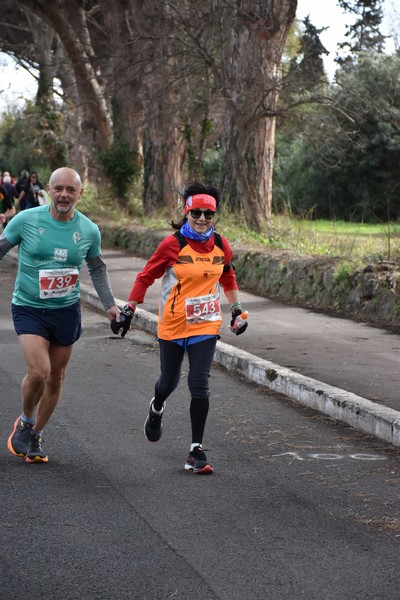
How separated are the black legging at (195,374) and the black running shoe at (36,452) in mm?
836

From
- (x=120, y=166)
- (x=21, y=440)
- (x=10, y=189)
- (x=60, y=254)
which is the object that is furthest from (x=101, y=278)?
(x=10, y=189)

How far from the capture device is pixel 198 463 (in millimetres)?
6430

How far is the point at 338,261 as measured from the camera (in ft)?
48.4

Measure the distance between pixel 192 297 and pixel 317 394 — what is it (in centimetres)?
219

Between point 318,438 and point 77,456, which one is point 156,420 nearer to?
point 77,456

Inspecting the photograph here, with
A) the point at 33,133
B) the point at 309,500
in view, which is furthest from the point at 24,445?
the point at 33,133

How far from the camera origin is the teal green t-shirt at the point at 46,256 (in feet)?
21.5

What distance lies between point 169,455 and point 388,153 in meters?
30.1

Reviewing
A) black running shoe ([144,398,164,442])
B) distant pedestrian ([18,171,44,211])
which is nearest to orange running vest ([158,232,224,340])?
black running shoe ([144,398,164,442])

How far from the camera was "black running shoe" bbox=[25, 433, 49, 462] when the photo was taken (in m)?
6.62

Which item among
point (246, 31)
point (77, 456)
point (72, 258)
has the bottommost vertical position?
point (77, 456)

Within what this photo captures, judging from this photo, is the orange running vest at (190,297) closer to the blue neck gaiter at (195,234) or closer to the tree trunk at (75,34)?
the blue neck gaiter at (195,234)

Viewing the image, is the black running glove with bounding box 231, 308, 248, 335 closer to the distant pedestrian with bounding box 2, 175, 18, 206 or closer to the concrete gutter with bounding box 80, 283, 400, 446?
the concrete gutter with bounding box 80, 283, 400, 446

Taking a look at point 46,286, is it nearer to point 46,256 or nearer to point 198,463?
→ point 46,256
